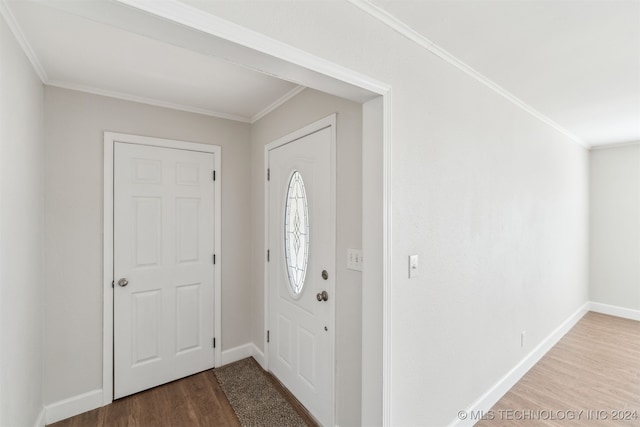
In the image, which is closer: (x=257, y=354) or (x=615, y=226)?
(x=257, y=354)

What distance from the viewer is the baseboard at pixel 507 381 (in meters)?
2.01

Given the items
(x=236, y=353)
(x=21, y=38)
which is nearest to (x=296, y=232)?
(x=236, y=353)

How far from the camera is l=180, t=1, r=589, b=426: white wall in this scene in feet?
4.40

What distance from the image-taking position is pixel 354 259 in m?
1.76

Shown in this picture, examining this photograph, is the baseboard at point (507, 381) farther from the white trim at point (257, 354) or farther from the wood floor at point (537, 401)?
the white trim at point (257, 354)

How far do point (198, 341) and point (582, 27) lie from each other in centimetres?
347

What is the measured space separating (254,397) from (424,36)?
2.74 meters

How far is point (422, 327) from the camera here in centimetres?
167

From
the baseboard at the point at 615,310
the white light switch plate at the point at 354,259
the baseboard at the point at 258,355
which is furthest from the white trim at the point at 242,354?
the baseboard at the point at 615,310

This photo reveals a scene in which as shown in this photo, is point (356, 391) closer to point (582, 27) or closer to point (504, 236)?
point (504, 236)

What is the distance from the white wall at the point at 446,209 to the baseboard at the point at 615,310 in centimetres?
232

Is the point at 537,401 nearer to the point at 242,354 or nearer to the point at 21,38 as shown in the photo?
the point at 242,354

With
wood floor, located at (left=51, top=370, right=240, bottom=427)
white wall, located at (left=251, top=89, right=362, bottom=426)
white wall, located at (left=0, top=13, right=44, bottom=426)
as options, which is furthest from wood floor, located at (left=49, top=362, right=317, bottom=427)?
white wall, located at (left=251, top=89, right=362, bottom=426)

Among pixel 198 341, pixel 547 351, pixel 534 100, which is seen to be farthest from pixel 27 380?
pixel 547 351
